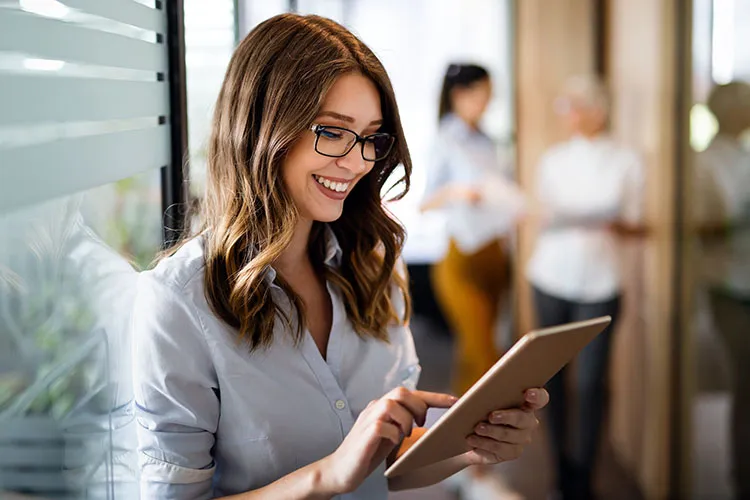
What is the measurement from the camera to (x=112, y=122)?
115 centimetres

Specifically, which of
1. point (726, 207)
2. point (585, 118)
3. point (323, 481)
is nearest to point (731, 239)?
point (726, 207)

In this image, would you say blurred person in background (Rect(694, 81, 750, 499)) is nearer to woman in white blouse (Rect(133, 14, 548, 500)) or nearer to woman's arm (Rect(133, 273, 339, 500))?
woman in white blouse (Rect(133, 14, 548, 500))

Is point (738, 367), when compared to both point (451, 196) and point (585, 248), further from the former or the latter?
point (451, 196)

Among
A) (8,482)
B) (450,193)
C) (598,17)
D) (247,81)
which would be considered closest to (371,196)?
(247,81)

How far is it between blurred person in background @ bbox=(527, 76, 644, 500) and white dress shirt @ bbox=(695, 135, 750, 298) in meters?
0.35

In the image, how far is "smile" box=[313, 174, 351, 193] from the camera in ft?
4.09

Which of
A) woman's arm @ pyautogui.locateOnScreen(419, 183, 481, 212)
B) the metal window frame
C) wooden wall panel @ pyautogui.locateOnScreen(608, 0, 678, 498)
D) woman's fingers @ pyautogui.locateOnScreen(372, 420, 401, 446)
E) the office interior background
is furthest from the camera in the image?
woman's arm @ pyautogui.locateOnScreen(419, 183, 481, 212)

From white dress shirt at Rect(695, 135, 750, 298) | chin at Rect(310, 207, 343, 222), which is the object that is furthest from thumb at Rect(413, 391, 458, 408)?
white dress shirt at Rect(695, 135, 750, 298)

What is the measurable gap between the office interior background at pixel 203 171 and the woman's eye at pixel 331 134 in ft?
0.85

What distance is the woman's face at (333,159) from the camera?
1.21 meters

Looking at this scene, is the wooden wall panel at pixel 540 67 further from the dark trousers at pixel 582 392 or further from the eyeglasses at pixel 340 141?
the eyeglasses at pixel 340 141

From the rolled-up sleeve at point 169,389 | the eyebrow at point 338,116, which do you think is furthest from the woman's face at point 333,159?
the rolled-up sleeve at point 169,389

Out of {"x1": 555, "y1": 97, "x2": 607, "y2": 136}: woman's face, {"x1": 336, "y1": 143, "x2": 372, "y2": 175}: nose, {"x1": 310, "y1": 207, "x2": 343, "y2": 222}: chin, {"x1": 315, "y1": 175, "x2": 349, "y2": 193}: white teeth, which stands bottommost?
{"x1": 310, "y1": 207, "x2": 343, "y2": 222}: chin

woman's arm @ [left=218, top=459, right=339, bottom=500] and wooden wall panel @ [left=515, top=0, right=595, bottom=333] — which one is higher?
wooden wall panel @ [left=515, top=0, right=595, bottom=333]
